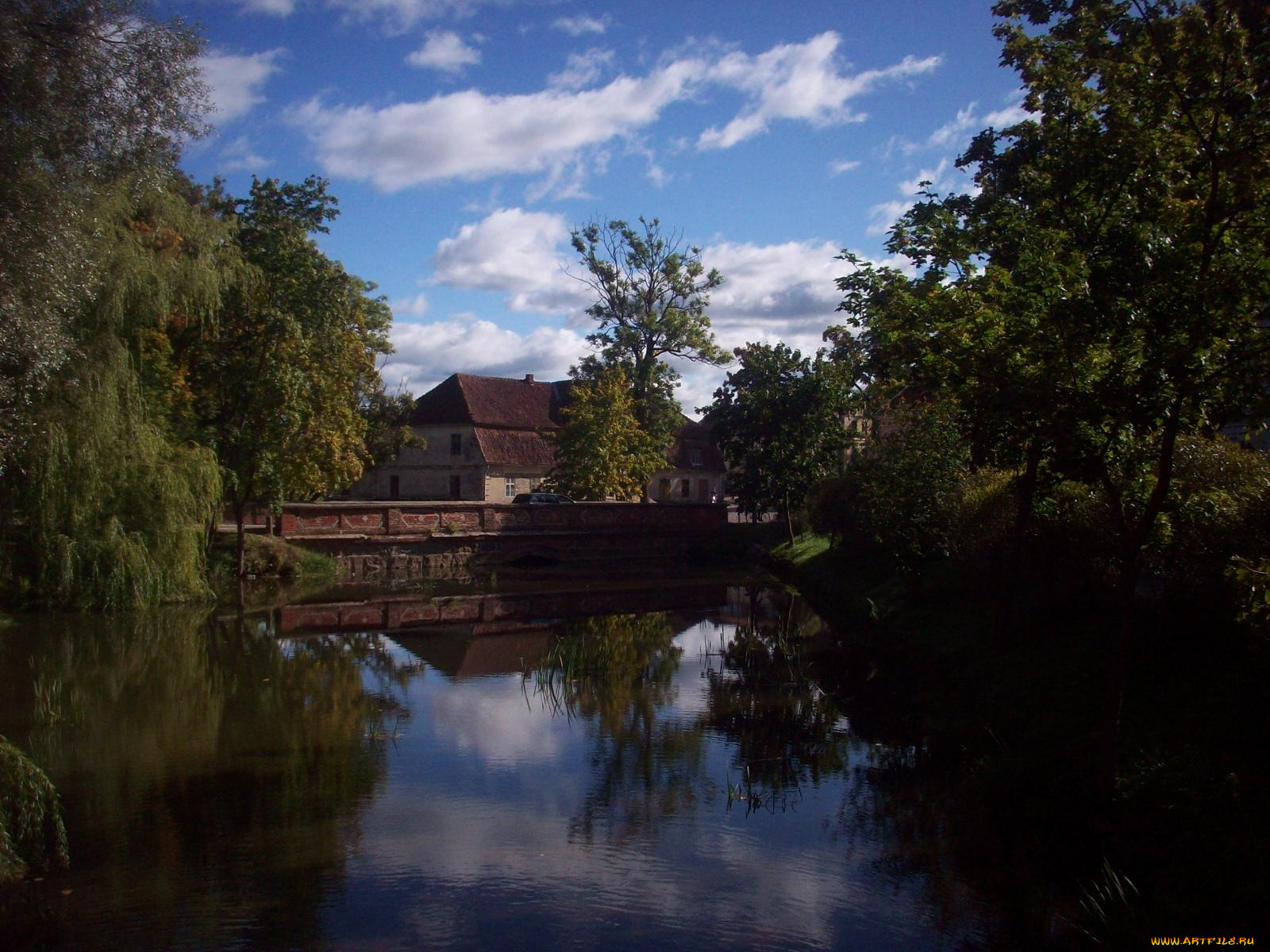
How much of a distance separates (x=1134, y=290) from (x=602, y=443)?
37.3 metres

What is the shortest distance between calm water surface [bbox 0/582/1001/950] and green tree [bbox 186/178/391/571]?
9489 millimetres

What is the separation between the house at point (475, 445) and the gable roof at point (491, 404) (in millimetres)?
52

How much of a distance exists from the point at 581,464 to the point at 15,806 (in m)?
37.3

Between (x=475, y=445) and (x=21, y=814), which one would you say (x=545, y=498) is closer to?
(x=475, y=445)

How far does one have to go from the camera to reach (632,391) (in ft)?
160

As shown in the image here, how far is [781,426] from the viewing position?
1446 inches

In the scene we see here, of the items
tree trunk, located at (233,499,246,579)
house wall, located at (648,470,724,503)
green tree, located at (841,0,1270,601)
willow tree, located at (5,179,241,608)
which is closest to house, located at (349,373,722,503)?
house wall, located at (648,470,724,503)

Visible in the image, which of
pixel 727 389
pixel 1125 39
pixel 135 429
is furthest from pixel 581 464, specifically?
pixel 1125 39

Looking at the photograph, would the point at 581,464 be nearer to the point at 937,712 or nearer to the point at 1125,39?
the point at 937,712

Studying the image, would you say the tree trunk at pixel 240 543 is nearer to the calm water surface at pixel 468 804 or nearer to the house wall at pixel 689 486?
the calm water surface at pixel 468 804

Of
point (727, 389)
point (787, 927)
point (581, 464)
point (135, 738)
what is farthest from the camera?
point (581, 464)

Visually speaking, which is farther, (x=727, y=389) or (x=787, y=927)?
(x=727, y=389)

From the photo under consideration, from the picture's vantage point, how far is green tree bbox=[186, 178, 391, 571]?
91.9 ft

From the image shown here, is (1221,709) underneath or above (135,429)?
underneath
